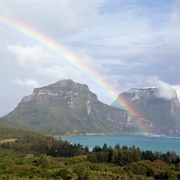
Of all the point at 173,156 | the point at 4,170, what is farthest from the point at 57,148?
the point at 4,170

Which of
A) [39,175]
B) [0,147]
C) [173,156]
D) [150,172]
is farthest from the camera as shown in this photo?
[0,147]

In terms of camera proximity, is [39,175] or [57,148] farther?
[57,148]

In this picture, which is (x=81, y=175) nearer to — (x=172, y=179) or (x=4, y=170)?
(x=172, y=179)

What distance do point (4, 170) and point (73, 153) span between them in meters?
42.8

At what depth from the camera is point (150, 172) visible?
55.7 m

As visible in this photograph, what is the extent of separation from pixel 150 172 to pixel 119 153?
22.8 meters

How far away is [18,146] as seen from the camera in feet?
370

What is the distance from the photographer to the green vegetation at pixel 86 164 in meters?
49.9

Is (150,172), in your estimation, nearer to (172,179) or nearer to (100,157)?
(172,179)

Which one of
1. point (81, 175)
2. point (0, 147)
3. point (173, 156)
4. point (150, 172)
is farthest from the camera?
point (0, 147)

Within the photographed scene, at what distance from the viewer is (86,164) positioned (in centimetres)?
6075

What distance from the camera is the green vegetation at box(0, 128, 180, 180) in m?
49.9

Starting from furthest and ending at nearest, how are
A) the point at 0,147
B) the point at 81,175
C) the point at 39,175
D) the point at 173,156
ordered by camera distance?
1. the point at 0,147
2. the point at 173,156
3. the point at 39,175
4. the point at 81,175

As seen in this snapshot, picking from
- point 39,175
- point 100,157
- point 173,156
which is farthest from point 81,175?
point 173,156
